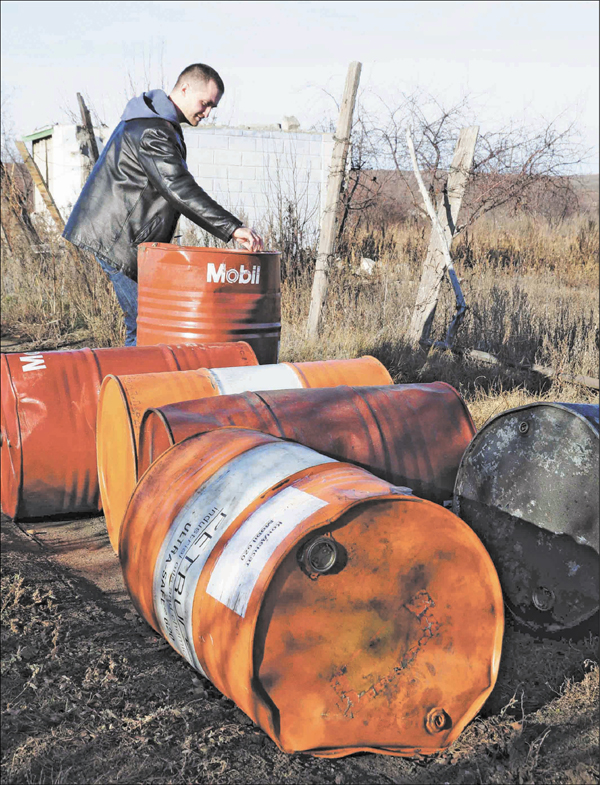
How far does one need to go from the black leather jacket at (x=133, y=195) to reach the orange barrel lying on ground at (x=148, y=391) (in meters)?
1.39

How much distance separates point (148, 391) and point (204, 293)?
1.15 m

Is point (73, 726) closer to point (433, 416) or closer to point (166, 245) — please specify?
point (433, 416)

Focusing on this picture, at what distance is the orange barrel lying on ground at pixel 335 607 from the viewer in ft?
5.87

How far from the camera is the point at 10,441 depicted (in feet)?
10.7

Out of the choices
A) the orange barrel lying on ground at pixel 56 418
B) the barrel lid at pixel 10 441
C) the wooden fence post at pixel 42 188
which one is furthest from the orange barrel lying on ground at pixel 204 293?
the wooden fence post at pixel 42 188

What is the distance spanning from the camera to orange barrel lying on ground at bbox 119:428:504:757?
179 cm

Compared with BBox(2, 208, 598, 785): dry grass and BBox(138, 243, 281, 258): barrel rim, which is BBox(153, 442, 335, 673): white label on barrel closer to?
BBox(2, 208, 598, 785): dry grass

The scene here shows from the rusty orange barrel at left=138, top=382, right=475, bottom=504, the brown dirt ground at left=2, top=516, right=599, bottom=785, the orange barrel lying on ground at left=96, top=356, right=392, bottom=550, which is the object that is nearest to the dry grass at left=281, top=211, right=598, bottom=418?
the orange barrel lying on ground at left=96, top=356, right=392, bottom=550

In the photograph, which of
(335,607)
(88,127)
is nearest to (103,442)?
(335,607)

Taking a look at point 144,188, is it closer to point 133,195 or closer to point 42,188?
point 133,195

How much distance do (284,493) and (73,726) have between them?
0.85m

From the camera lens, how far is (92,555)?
3201 millimetres

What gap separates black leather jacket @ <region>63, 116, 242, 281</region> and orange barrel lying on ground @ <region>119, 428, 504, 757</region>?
2.56 m

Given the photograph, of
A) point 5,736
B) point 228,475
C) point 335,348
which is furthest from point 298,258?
point 5,736
